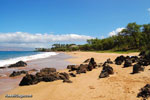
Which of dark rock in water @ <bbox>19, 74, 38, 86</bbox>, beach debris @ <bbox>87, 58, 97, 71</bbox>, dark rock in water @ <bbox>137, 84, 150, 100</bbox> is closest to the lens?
dark rock in water @ <bbox>137, 84, 150, 100</bbox>

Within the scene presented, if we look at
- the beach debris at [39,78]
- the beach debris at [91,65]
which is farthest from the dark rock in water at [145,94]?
the beach debris at [91,65]

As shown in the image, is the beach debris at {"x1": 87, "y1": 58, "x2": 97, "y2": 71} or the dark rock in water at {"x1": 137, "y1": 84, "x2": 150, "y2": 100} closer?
the dark rock in water at {"x1": 137, "y1": 84, "x2": 150, "y2": 100}

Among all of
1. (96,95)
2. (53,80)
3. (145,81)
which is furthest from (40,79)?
(145,81)

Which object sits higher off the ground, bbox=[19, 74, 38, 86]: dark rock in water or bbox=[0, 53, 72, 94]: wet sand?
bbox=[19, 74, 38, 86]: dark rock in water

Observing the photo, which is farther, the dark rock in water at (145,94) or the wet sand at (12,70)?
the wet sand at (12,70)

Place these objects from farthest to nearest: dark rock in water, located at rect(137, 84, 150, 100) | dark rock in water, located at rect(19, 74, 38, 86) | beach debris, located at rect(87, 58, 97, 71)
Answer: beach debris, located at rect(87, 58, 97, 71)
dark rock in water, located at rect(19, 74, 38, 86)
dark rock in water, located at rect(137, 84, 150, 100)

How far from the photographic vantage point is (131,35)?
6456cm

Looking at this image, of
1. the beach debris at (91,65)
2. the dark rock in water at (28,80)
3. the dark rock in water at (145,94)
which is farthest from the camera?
the beach debris at (91,65)

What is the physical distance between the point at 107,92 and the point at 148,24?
6677cm

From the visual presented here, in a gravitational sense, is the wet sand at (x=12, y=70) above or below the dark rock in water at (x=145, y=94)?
below

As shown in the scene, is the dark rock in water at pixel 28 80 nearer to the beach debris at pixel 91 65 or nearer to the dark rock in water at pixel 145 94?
the beach debris at pixel 91 65

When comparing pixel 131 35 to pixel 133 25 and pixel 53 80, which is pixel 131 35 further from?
pixel 53 80

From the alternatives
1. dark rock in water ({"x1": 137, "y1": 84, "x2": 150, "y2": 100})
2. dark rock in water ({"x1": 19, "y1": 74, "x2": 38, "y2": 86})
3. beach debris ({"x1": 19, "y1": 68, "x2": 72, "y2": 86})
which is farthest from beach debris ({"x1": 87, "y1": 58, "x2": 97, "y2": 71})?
dark rock in water ({"x1": 137, "y1": 84, "x2": 150, "y2": 100})

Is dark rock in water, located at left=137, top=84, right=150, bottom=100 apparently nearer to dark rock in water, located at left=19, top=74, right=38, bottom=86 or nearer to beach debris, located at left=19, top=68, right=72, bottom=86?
beach debris, located at left=19, top=68, right=72, bottom=86
